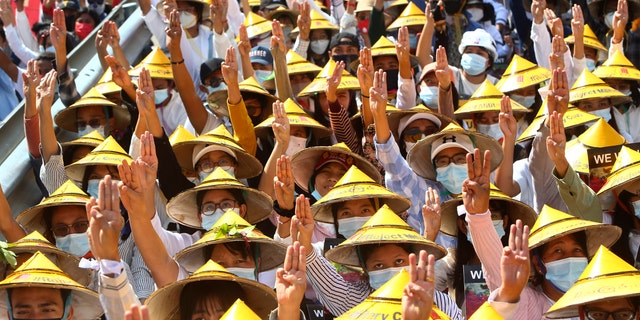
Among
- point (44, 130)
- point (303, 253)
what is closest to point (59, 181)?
point (44, 130)

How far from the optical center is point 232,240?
7887 mm

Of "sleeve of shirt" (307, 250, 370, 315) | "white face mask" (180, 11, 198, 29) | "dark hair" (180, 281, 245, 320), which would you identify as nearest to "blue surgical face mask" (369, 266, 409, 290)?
"sleeve of shirt" (307, 250, 370, 315)

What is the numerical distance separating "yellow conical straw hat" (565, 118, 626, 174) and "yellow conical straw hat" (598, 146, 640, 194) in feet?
1.29

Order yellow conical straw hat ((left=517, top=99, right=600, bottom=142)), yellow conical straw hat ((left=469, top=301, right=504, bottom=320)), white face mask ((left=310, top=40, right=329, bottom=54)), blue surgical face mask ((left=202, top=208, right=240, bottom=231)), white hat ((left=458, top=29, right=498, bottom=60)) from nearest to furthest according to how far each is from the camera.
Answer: yellow conical straw hat ((left=469, top=301, right=504, bottom=320)), blue surgical face mask ((left=202, top=208, right=240, bottom=231)), yellow conical straw hat ((left=517, top=99, right=600, bottom=142)), white hat ((left=458, top=29, right=498, bottom=60)), white face mask ((left=310, top=40, right=329, bottom=54))

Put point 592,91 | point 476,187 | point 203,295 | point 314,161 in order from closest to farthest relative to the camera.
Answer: point 203,295 → point 476,187 → point 314,161 → point 592,91

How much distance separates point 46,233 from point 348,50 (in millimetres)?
3959

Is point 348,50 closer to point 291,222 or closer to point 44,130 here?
point 44,130

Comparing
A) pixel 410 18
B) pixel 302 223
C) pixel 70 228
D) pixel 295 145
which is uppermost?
pixel 302 223

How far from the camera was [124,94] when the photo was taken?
10523 millimetres

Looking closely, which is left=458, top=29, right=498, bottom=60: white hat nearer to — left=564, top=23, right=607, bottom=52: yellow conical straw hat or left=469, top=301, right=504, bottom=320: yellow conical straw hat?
left=564, top=23, right=607, bottom=52: yellow conical straw hat

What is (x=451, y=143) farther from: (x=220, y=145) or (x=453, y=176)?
(x=220, y=145)

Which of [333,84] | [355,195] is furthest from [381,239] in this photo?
[333,84]

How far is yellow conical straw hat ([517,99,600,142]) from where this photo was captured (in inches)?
383

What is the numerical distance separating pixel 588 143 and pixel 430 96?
1.85 m
